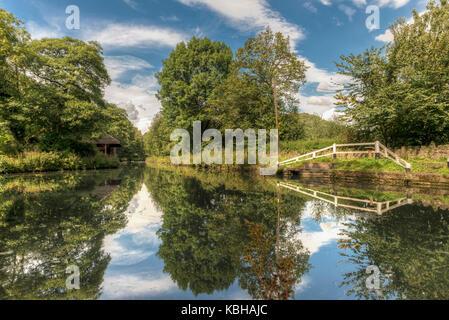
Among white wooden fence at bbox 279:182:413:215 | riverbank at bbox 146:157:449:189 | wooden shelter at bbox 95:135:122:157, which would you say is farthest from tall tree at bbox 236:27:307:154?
wooden shelter at bbox 95:135:122:157

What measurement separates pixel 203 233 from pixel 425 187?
9.73 metres

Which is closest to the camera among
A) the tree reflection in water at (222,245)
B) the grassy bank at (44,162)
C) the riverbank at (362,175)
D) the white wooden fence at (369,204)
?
the tree reflection in water at (222,245)

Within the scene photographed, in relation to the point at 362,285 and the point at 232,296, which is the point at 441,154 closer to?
the point at 362,285

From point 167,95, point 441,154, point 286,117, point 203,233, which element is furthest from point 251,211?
point 167,95

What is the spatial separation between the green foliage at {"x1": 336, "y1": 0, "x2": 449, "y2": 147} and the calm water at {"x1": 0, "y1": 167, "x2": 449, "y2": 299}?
8.72 m

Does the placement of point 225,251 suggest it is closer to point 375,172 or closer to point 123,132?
point 375,172

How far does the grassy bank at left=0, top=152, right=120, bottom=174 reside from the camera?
14828 mm

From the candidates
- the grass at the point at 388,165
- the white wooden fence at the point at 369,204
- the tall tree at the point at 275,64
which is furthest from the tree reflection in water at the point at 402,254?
the tall tree at the point at 275,64

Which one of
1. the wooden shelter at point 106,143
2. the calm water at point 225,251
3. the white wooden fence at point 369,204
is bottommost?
the calm water at point 225,251

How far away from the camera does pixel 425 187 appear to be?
8984 millimetres

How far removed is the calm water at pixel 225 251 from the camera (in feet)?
6.89

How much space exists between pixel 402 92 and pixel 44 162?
22.9 metres

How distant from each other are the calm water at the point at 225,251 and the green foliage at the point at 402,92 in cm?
872

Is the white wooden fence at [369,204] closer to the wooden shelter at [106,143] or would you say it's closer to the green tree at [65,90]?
the green tree at [65,90]
